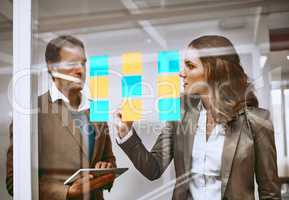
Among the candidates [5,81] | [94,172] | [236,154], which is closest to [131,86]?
[94,172]

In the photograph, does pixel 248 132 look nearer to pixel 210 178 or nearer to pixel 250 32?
pixel 210 178

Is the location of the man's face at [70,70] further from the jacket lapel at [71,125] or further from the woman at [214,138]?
the woman at [214,138]

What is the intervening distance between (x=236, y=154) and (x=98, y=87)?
2.25 feet

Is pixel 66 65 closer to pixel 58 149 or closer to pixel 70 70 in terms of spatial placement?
pixel 70 70

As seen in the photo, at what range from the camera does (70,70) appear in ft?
6.08

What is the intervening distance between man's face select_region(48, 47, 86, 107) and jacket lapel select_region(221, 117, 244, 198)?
72 cm

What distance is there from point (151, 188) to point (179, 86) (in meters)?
0.47

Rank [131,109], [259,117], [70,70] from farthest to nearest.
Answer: [70,70], [131,109], [259,117]

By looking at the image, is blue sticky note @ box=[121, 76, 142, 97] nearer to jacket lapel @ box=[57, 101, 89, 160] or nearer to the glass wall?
jacket lapel @ box=[57, 101, 89, 160]

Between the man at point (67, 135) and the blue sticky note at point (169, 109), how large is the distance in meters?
0.27

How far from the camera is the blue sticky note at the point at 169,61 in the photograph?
1.72 metres

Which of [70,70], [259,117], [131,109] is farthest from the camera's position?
[70,70]

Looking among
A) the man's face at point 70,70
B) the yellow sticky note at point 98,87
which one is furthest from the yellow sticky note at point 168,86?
the man's face at point 70,70

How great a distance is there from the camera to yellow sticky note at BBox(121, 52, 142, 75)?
1.75 m
